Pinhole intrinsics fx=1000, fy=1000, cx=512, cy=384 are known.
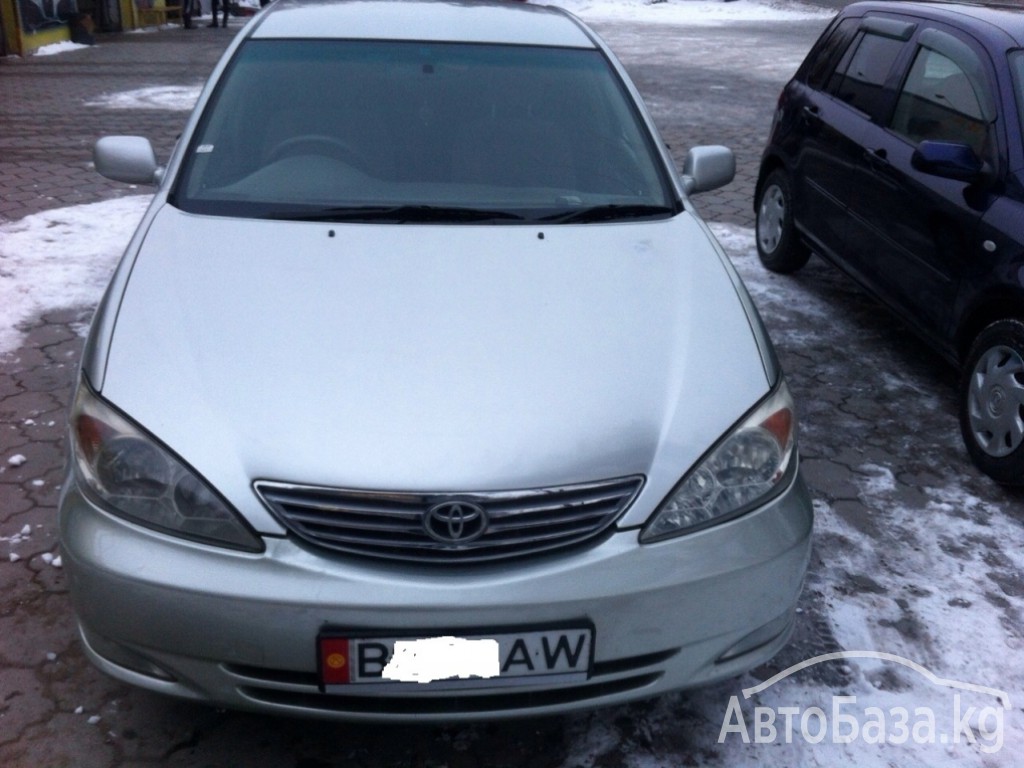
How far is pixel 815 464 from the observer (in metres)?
3.86

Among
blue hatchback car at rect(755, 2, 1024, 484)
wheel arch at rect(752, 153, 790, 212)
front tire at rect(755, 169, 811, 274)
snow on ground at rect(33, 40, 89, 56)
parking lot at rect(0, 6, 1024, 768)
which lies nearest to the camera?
parking lot at rect(0, 6, 1024, 768)

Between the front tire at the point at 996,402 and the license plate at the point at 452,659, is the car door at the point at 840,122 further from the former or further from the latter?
the license plate at the point at 452,659

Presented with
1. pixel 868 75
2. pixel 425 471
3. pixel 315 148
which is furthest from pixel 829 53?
pixel 425 471

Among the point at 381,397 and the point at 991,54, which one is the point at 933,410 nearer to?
the point at 991,54

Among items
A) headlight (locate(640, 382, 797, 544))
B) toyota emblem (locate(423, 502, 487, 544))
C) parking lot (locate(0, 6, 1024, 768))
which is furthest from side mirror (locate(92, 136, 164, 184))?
headlight (locate(640, 382, 797, 544))

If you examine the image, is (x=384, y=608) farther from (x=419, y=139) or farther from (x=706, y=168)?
(x=706, y=168)

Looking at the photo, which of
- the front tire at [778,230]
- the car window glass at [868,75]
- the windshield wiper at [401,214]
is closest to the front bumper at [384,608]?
the windshield wiper at [401,214]

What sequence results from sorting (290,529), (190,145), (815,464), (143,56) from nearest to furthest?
Answer: (290,529) < (190,145) < (815,464) < (143,56)

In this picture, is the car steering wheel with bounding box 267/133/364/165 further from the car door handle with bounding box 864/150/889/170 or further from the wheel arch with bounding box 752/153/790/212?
the wheel arch with bounding box 752/153/790/212

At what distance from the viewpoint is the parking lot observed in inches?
94.9

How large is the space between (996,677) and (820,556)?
2.17 feet

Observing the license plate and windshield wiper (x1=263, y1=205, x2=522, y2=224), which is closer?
the license plate

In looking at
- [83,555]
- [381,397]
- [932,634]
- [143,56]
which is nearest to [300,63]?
[381,397]

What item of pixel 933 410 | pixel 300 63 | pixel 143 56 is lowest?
pixel 143 56
